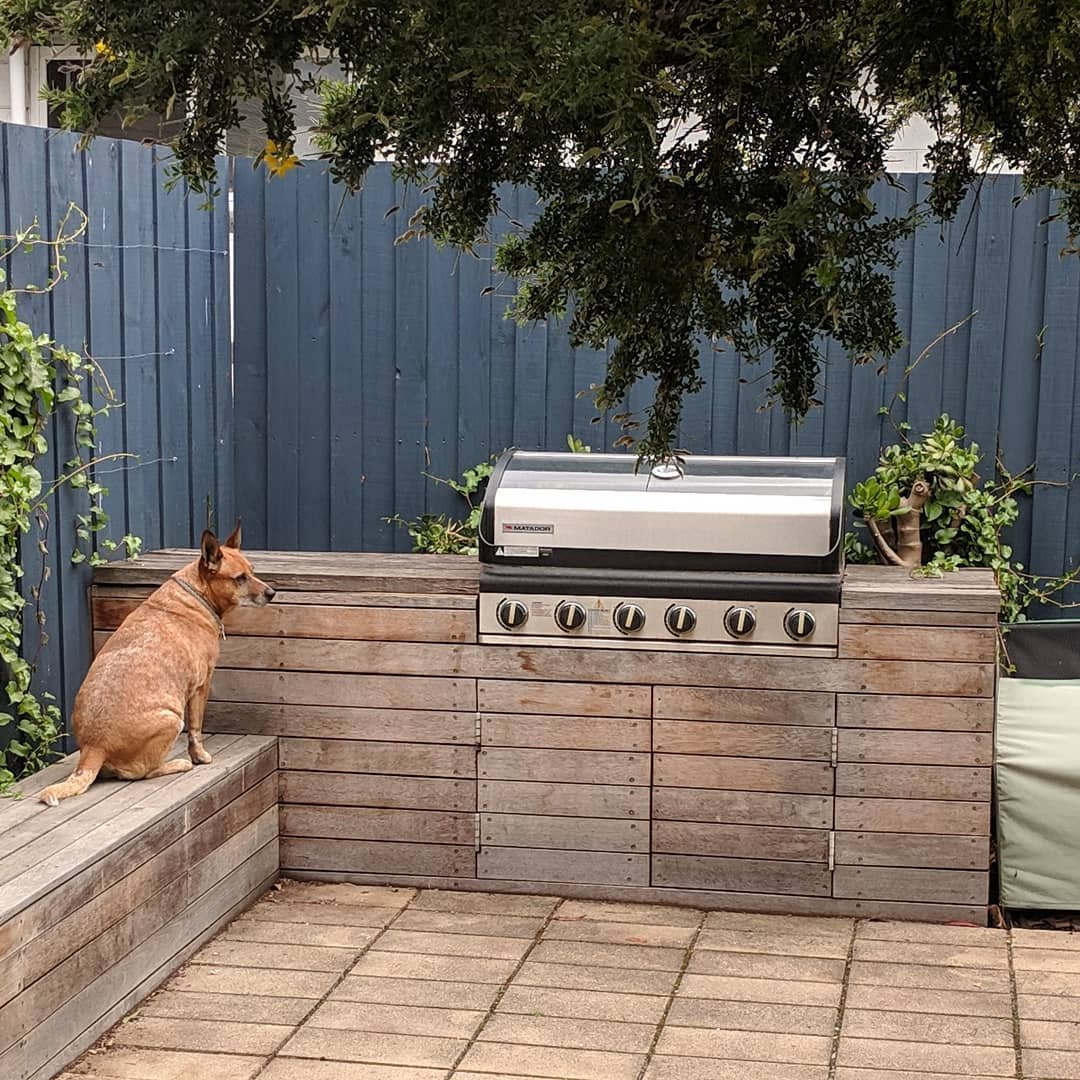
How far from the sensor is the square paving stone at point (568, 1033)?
169 inches

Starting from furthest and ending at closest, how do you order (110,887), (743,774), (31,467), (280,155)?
(743,774)
(31,467)
(110,887)
(280,155)

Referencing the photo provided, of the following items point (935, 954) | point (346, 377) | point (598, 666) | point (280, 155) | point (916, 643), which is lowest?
point (935, 954)

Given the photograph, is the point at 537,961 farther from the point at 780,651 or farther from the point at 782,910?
the point at 780,651

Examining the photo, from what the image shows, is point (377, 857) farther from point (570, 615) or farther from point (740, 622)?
point (740, 622)

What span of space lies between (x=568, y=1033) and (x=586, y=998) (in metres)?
0.28

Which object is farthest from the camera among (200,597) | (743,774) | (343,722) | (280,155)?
(343,722)

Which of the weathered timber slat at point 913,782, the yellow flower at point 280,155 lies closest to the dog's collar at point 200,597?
the weathered timber slat at point 913,782

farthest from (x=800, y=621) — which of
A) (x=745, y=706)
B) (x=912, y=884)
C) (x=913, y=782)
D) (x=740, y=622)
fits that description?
(x=912, y=884)

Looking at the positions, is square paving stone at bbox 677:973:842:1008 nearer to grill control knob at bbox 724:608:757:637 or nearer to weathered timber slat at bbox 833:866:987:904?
weathered timber slat at bbox 833:866:987:904

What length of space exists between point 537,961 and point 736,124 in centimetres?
339

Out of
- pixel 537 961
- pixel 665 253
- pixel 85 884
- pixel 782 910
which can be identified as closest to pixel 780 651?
pixel 782 910

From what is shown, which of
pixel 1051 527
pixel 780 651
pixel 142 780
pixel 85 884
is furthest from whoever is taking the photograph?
pixel 1051 527

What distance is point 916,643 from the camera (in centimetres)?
522

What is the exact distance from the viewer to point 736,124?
2.19 m
